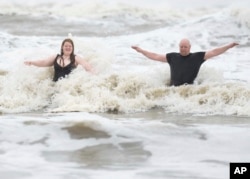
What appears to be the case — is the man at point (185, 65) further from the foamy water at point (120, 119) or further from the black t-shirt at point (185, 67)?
the foamy water at point (120, 119)

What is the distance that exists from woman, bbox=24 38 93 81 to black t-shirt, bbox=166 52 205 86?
1.41 metres

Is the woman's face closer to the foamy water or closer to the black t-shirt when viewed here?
the foamy water

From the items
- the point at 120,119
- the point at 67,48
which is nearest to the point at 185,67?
the point at 67,48

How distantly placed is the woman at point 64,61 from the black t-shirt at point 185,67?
4.63 feet

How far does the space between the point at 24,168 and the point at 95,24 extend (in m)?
18.5

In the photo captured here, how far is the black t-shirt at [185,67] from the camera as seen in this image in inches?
313

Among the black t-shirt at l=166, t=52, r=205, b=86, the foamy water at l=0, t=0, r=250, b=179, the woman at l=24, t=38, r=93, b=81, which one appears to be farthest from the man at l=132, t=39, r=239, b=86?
the woman at l=24, t=38, r=93, b=81

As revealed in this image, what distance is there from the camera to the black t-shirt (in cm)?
795

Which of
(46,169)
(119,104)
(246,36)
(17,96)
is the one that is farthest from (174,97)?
(246,36)

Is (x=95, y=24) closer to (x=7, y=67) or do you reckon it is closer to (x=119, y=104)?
(x=7, y=67)

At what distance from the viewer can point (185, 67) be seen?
26.1ft

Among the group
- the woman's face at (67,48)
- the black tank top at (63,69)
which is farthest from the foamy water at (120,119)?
the woman's face at (67,48)

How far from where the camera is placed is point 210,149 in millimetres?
4992

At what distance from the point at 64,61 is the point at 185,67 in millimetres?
1873
